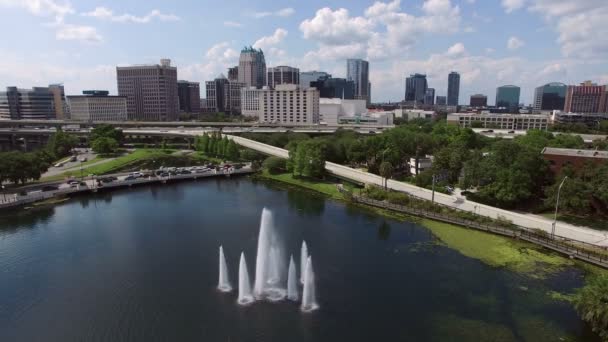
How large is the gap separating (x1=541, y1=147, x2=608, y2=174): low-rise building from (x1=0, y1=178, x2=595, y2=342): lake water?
2509cm

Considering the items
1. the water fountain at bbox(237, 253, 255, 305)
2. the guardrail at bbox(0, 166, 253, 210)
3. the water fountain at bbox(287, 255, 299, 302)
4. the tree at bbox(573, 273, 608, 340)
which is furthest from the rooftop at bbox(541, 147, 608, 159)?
the guardrail at bbox(0, 166, 253, 210)

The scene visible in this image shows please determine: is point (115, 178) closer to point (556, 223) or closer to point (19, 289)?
point (19, 289)

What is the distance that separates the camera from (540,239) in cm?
4400

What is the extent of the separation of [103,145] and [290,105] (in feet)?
333

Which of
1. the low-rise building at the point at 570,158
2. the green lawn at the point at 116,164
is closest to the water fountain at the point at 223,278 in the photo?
the low-rise building at the point at 570,158

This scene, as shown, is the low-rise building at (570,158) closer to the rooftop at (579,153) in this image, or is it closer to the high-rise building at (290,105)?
the rooftop at (579,153)

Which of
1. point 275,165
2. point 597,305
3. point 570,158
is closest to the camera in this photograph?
point 597,305

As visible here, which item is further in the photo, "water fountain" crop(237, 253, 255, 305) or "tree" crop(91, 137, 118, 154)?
"tree" crop(91, 137, 118, 154)

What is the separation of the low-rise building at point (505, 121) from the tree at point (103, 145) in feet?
435

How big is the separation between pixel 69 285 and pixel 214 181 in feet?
164

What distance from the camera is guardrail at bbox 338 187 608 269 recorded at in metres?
39.5

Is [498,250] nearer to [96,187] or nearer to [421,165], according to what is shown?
[421,165]

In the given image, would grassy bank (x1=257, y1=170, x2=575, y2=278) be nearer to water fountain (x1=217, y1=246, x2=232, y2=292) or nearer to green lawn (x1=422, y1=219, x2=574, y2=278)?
green lawn (x1=422, y1=219, x2=574, y2=278)

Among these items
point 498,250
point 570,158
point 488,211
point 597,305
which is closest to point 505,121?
point 570,158
